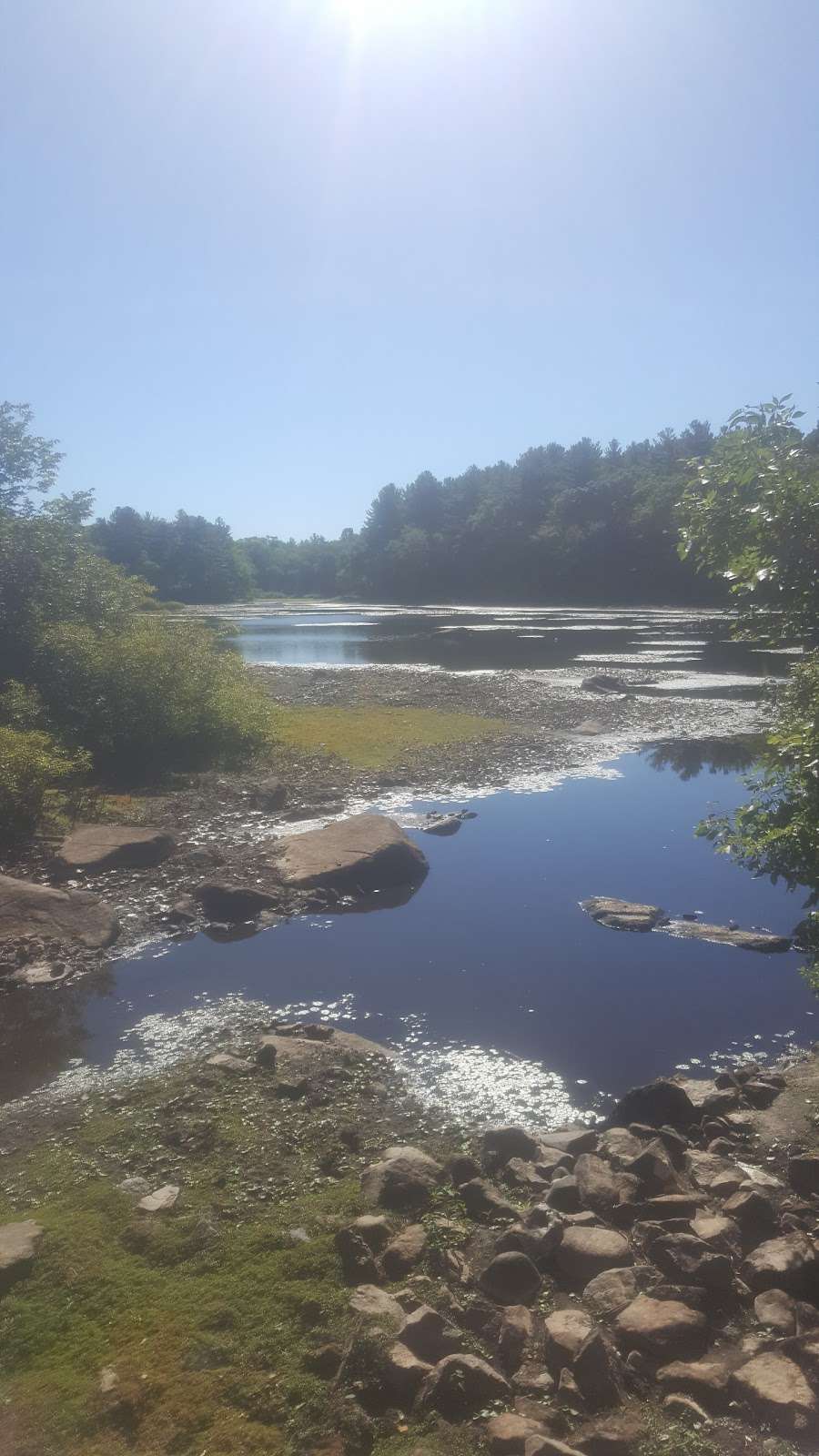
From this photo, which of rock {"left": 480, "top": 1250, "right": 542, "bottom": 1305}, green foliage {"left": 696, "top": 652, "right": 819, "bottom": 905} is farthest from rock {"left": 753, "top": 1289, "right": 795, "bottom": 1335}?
green foliage {"left": 696, "top": 652, "right": 819, "bottom": 905}

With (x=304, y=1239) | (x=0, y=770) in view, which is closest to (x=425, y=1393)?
(x=304, y=1239)

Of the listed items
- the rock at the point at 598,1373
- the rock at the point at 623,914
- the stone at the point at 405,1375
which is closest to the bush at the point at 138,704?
the rock at the point at 623,914

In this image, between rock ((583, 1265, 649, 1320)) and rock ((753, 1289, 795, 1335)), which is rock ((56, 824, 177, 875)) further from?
rock ((753, 1289, 795, 1335))

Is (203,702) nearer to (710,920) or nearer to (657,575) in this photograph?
(710,920)

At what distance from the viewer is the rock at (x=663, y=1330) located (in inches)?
206

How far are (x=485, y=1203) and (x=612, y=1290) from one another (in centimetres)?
127

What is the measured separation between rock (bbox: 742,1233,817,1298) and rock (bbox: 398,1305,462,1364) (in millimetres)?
1904

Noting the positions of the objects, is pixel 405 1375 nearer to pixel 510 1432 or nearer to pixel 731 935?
pixel 510 1432

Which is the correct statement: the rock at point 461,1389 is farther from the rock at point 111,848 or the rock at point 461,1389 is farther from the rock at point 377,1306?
the rock at point 111,848

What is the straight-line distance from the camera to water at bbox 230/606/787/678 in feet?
160

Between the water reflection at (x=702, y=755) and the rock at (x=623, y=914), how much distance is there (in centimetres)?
1010

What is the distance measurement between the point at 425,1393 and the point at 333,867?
10.4m

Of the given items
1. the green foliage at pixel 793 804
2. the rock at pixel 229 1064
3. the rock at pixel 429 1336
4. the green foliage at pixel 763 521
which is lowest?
the rock at pixel 229 1064

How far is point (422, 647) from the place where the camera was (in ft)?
199
